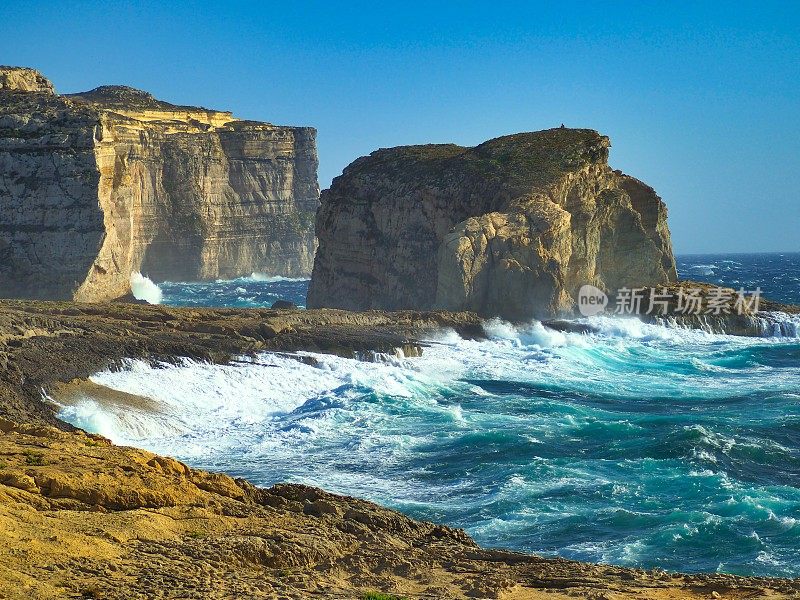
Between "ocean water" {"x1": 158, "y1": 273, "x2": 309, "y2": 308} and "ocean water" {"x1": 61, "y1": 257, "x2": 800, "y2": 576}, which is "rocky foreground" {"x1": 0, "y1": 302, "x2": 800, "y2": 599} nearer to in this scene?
"ocean water" {"x1": 61, "y1": 257, "x2": 800, "y2": 576}

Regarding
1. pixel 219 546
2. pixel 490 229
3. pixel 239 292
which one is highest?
pixel 490 229

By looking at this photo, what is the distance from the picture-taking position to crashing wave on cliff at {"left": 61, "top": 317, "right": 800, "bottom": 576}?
67.8 ft

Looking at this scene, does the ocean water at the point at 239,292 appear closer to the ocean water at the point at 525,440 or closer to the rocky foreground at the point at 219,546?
the ocean water at the point at 525,440

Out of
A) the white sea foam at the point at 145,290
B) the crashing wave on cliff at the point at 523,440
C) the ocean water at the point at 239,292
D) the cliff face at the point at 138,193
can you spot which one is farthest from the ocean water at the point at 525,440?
the white sea foam at the point at 145,290

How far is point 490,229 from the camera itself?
53.6 metres

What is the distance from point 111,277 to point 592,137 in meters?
30.6

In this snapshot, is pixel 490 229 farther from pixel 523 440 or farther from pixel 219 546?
pixel 219 546

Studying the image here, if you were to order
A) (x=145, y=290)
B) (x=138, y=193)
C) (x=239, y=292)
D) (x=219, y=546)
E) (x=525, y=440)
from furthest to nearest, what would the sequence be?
1. (x=138, y=193)
2. (x=239, y=292)
3. (x=145, y=290)
4. (x=525, y=440)
5. (x=219, y=546)

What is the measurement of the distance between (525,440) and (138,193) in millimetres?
70318

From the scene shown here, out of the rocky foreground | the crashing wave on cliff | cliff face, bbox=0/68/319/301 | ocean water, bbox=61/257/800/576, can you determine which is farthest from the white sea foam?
the rocky foreground

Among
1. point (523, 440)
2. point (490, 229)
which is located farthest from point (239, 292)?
point (523, 440)

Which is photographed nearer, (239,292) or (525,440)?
(525,440)

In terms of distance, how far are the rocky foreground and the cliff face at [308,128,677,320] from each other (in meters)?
36.7

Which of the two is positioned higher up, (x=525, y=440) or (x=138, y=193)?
(x=138, y=193)
